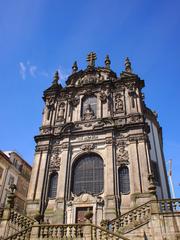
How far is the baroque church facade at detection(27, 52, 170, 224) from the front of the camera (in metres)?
16.2

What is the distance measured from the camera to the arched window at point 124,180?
651 inches

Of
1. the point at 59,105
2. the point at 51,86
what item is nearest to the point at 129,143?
the point at 59,105

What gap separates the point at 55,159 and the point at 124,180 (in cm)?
594

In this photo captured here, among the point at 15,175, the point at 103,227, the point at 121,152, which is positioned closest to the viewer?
the point at 103,227

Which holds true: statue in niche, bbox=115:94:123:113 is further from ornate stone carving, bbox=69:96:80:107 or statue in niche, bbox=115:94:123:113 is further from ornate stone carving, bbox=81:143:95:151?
ornate stone carving, bbox=81:143:95:151

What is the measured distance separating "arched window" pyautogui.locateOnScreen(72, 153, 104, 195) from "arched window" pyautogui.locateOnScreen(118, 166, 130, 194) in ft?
4.45

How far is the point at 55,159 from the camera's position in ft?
63.7

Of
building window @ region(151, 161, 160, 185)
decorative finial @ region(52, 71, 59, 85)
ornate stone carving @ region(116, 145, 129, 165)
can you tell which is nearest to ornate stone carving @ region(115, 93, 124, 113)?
ornate stone carving @ region(116, 145, 129, 165)

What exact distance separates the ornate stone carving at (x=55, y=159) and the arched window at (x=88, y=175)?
1.41 meters

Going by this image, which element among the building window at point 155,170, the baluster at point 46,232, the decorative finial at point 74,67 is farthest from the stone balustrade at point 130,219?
the decorative finial at point 74,67

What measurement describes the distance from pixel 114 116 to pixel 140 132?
313 cm

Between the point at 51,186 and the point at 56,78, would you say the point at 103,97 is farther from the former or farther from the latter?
the point at 51,186

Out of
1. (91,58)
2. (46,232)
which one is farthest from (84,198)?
(91,58)

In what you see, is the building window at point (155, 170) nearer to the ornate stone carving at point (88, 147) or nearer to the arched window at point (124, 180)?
the arched window at point (124, 180)
